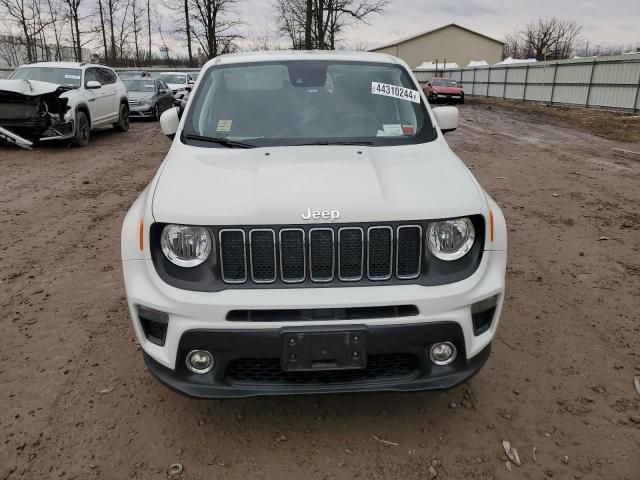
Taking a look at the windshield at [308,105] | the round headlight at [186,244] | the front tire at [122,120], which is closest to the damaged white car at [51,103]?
the front tire at [122,120]

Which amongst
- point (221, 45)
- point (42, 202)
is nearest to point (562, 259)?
point (42, 202)

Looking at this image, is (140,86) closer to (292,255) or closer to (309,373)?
(292,255)

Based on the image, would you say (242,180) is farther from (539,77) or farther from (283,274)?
(539,77)

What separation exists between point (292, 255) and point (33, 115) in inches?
421

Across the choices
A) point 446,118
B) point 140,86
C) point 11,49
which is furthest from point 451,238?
point 11,49

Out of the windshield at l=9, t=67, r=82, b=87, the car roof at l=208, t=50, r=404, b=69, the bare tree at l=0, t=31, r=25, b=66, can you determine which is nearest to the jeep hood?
the car roof at l=208, t=50, r=404, b=69

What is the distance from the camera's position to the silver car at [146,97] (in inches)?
690

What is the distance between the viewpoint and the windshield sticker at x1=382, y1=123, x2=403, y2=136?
11.2 feet

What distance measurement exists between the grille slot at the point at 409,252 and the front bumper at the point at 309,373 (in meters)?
0.26

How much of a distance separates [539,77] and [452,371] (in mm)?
28243

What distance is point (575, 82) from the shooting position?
2345 cm

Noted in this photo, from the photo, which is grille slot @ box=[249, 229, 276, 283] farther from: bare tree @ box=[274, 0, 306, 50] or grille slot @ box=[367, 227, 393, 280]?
bare tree @ box=[274, 0, 306, 50]

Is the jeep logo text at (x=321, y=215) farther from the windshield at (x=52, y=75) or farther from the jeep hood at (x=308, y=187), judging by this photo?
the windshield at (x=52, y=75)

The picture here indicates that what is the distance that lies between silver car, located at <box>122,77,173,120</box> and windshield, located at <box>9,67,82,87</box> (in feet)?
17.4
